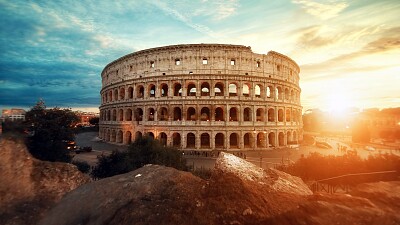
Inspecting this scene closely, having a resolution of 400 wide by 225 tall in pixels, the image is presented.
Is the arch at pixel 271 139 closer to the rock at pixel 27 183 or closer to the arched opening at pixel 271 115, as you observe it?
the arched opening at pixel 271 115

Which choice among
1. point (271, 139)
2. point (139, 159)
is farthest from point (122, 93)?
point (271, 139)

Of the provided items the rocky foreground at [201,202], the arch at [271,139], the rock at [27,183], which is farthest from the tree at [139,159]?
the arch at [271,139]

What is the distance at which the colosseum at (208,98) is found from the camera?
2744 cm

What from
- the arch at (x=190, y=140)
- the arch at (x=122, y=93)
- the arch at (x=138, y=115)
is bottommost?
the arch at (x=190, y=140)

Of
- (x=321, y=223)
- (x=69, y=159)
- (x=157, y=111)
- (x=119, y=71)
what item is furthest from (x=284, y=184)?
(x=119, y=71)

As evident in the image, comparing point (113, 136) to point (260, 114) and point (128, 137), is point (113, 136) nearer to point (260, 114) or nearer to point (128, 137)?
point (128, 137)

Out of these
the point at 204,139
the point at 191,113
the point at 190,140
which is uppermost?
the point at 191,113

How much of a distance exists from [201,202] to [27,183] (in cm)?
578

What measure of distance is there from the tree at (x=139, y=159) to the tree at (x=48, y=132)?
3254 mm

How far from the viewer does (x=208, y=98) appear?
27250 mm

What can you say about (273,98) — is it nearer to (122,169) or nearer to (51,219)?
(122,169)

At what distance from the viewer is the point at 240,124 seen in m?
27.6

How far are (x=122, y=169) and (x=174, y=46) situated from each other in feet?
68.2

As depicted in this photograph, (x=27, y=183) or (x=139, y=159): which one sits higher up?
(x=27, y=183)
